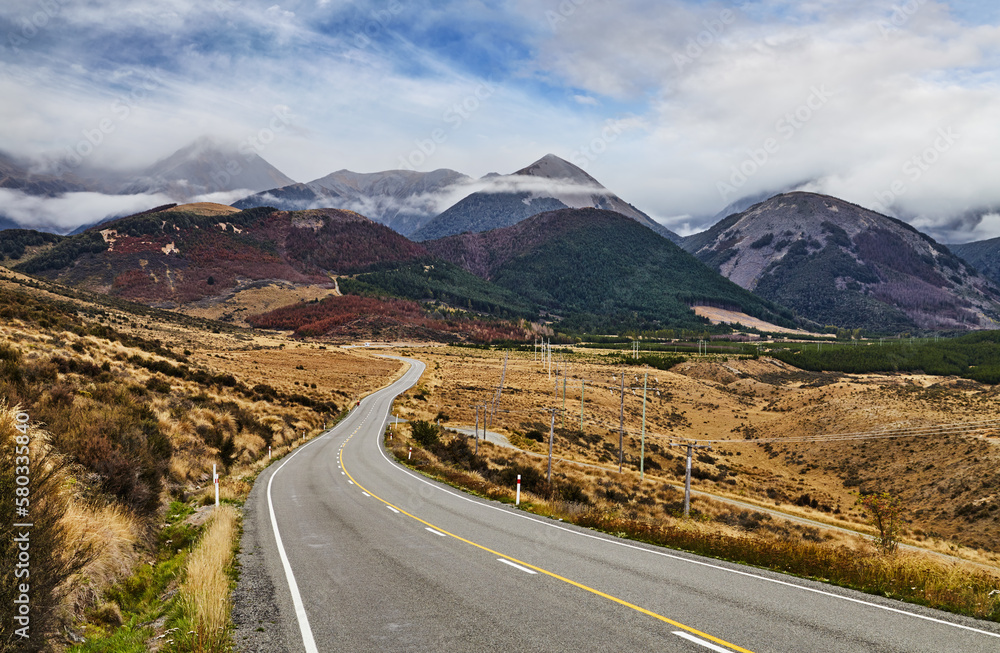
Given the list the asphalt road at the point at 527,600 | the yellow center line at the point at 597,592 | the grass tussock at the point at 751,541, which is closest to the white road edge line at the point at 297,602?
the asphalt road at the point at 527,600

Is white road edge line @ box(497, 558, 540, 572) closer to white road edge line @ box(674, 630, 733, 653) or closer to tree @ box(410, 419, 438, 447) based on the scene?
white road edge line @ box(674, 630, 733, 653)

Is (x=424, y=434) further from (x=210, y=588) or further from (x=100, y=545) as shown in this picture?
(x=210, y=588)

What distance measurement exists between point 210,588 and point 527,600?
5056 millimetres

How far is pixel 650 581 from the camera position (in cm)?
1008

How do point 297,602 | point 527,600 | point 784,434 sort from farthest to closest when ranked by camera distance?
point 784,434, point 297,602, point 527,600

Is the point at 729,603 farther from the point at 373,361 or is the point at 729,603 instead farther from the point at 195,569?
the point at 373,361

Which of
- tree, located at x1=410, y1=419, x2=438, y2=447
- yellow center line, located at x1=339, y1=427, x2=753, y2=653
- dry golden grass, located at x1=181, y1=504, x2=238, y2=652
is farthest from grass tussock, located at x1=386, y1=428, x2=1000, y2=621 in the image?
dry golden grass, located at x1=181, y1=504, x2=238, y2=652

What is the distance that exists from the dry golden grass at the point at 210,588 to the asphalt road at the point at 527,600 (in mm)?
367

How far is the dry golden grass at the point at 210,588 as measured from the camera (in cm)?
719

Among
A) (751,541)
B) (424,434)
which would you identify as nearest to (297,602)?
(751,541)

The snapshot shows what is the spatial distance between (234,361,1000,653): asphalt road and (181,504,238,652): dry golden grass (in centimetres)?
37

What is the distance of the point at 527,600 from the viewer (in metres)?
8.94

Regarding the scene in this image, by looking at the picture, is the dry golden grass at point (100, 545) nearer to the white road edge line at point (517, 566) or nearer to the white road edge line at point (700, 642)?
the white road edge line at point (517, 566)

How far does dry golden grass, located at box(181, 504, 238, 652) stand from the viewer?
719 centimetres
